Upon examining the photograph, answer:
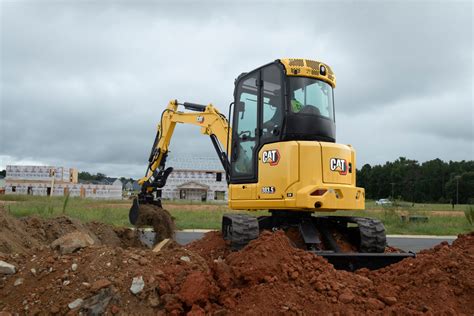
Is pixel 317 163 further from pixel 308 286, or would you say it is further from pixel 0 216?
pixel 0 216

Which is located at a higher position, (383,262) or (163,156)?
(163,156)

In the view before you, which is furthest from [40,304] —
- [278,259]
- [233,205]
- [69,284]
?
[233,205]

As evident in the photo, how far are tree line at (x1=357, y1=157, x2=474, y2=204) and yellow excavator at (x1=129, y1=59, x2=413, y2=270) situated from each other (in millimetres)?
94279

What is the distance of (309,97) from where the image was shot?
257 inches

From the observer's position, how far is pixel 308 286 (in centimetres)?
435

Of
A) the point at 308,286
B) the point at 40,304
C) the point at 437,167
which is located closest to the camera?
the point at 40,304

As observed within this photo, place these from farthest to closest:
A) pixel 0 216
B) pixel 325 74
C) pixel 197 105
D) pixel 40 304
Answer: pixel 197 105 → pixel 0 216 → pixel 325 74 → pixel 40 304

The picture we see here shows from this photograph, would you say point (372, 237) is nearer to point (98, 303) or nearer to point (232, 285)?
point (232, 285)

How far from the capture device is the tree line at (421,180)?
93000 mm

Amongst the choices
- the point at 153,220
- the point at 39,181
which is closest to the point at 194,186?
the point at 39,181

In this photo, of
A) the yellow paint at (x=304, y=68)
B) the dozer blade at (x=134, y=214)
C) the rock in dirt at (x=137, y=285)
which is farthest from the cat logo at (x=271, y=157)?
the dozer blade at (x=134, y=214)

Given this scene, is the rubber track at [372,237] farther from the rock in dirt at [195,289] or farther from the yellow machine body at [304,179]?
the rock in dirt at [195,289]

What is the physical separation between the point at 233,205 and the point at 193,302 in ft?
9.15

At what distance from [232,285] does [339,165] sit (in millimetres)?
2609
